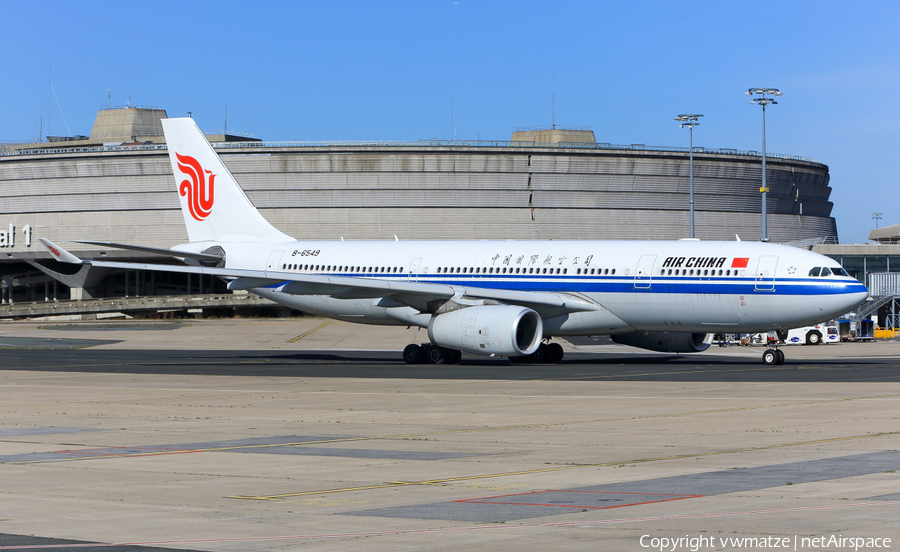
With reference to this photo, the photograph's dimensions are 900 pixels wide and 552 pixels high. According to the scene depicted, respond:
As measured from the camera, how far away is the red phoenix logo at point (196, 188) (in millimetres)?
43500

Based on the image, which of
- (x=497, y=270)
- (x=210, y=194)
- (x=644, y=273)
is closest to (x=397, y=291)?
(x=497, y=270)

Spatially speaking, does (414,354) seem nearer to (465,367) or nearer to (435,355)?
(435,355)

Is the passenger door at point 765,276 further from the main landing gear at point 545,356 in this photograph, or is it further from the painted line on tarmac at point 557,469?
the painted line on tarmac at point 557,469

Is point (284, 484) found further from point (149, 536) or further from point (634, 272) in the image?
point (634, 272)

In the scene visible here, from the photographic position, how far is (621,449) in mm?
15055

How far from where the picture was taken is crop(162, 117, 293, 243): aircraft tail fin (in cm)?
4334

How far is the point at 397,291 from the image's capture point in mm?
34875

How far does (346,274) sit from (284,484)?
27667 mm

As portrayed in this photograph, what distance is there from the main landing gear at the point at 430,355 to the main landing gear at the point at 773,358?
10.2 m

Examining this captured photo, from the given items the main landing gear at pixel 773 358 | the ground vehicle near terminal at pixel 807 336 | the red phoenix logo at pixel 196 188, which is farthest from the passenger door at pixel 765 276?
the ground vehicle near terminal at pixel 807 336

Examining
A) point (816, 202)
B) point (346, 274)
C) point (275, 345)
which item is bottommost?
point (275, 345)

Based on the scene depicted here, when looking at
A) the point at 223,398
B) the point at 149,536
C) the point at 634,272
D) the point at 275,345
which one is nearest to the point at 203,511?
the point at 149,536

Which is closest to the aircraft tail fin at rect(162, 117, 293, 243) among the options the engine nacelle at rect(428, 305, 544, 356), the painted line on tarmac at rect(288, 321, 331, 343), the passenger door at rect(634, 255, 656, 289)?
the engine nacelle at rect(428, 305, 544, 356)

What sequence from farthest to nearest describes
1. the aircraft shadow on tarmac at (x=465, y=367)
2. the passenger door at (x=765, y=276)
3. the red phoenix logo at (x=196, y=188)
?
the red phoenix logo at (x=196, y=188) → the passenger door at (x=765, y=276) → the aircraft shadow on tarmac at (x=465, y=367)
